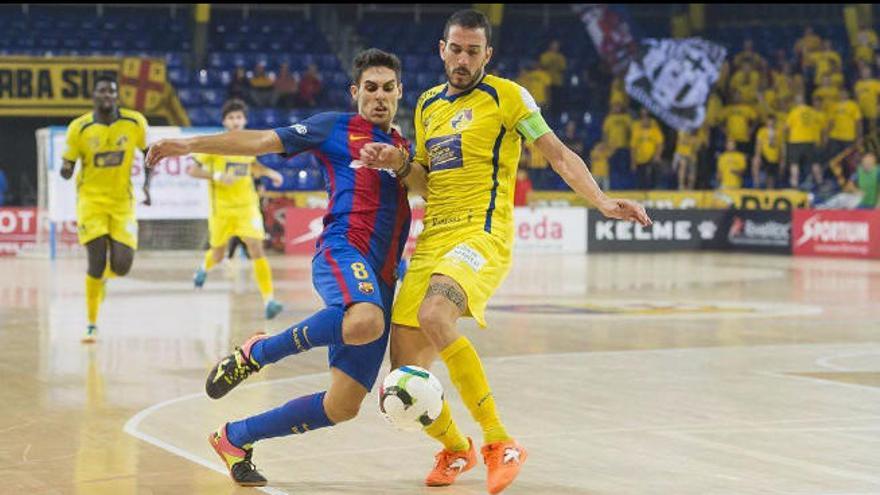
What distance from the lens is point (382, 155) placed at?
7.34 metres

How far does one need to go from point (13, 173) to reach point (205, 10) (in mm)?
6195

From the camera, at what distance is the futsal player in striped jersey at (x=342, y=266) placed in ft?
24.5

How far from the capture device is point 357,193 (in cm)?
786

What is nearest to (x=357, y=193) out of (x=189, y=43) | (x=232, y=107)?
(x=232, y=107)

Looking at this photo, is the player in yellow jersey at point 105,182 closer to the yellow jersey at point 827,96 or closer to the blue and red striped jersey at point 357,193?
the blue and red striped jersey at point 357,193

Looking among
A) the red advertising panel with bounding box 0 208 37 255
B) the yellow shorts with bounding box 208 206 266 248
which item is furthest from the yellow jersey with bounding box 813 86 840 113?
the yellow shorts with bounding box 208 206 266 248

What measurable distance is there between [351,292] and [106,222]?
8025 mm

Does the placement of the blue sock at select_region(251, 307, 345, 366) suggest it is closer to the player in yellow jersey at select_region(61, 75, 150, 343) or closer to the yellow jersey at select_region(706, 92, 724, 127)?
the player in yellow jersey at select_region(61, 75, 150, 343)

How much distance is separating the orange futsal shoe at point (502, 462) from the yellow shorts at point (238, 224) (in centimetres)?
1117

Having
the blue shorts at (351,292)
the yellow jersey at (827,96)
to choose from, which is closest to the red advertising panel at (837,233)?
the yellow jersey at (827,96)

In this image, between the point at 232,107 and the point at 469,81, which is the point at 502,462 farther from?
the point at 232,107

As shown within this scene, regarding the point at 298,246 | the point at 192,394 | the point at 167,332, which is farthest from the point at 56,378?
the point at 298,246

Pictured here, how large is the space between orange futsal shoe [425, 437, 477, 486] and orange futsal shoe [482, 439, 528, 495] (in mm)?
373

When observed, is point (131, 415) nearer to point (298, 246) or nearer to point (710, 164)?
point (298, 246)
